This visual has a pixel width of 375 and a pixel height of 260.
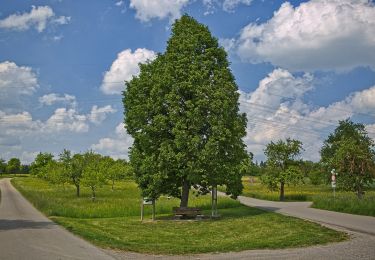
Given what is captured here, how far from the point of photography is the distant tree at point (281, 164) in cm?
4841

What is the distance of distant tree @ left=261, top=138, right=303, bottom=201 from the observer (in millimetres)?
48406

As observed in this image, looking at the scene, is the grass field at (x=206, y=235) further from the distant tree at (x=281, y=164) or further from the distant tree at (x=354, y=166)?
the distant tree at (x=281, y=164)

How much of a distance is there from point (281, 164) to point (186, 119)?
26944mm

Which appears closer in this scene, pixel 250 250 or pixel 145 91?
pixel 250 250

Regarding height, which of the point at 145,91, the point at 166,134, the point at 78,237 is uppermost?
the point at 145,91

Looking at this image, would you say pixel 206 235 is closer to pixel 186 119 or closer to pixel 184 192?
pixel 186 119

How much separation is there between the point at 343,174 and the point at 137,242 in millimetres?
25430

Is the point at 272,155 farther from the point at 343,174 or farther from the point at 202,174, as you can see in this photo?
the point at 202,174

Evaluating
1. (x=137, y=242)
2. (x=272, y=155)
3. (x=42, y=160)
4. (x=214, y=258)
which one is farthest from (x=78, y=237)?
(x=42, y=160)

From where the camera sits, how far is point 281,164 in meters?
49.8

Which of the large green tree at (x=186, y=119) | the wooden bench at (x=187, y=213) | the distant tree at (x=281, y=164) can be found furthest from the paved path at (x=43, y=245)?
the distant tree at (x=281, y=164)

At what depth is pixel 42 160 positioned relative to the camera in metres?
108

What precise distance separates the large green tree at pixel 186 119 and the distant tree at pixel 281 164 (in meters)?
22.6

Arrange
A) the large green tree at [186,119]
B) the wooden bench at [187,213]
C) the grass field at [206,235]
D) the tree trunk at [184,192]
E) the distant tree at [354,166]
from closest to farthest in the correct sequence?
1. the grass field at [206,235]
2. the large green tree at [186,119]
3. the wooden bench at [187,213]
4. the tree trunk at [184,192]
5. the distant tree at [354,166]
